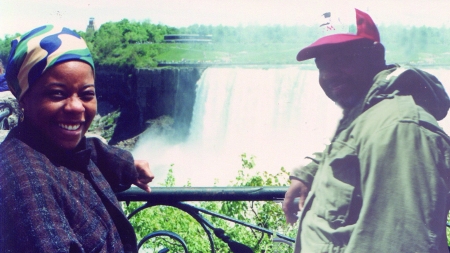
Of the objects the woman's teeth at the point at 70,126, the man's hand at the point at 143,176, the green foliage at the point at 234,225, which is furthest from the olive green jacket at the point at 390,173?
the woman's teeth at the point at 70,126

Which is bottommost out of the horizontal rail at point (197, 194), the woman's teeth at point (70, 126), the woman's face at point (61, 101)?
the horizontal rail at point (197, 194)

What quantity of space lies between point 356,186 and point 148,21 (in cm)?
118

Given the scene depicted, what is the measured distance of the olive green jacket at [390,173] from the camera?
4.48 ft

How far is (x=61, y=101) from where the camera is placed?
4.49 ft

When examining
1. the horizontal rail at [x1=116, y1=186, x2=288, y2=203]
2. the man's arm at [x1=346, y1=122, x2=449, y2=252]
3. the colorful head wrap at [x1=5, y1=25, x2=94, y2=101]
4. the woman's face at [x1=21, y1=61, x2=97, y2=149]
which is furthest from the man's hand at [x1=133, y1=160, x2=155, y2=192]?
the man's arm at [x1=346, y1=122, x2=449, y2=252]

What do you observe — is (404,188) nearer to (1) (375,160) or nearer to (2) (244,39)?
(1) (375,160)

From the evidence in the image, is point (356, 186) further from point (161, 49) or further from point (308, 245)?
point (161, 49)

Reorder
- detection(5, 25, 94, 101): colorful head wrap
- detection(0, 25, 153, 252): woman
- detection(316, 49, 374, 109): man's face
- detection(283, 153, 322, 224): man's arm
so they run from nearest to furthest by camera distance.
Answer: detection(0, 25, 153, 252): woman → detection(5, 25, 94, 101): colorful head wrap → detection(316, 49, 374, 109): man's face → detection(283, 153, 322, 224): man's arm

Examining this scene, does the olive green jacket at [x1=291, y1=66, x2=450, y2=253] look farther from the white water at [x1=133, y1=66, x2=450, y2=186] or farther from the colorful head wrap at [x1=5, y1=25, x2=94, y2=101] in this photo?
the colorful head wrap at [x1=5, y1=25, x2=94, y2=101]

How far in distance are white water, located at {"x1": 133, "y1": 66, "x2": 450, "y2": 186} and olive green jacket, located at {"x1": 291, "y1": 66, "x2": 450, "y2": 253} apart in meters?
0.19

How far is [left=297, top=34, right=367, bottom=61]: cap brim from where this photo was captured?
1618 mm

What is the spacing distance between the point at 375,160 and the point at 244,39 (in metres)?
0.97

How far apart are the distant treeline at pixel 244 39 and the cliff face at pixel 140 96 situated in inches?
7.0

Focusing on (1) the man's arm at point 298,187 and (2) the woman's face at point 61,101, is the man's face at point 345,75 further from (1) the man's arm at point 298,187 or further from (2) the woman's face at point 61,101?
(2) the woman's face at point 61,101
